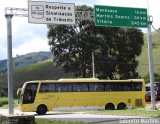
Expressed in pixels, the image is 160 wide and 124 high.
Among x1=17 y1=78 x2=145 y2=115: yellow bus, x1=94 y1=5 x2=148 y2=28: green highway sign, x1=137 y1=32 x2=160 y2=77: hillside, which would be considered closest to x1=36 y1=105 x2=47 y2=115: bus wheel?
x1=17 y1=78 x2=145 y2=115: yellow bus

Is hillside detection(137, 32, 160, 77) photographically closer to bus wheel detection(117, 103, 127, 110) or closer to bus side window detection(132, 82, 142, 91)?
bus side window detection(132, 82, 142, 91)

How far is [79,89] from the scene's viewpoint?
3597 cm

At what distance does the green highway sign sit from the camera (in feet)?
95.3

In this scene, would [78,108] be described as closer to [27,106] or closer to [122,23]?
[27,106]

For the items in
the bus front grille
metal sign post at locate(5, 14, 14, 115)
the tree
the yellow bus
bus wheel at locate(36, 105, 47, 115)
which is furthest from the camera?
the tree

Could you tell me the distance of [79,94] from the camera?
35.9 m

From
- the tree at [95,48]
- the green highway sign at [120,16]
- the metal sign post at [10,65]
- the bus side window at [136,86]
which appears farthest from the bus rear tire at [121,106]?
the tree at [95,48]

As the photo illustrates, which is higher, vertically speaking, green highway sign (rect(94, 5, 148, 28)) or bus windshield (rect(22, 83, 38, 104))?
green highway sign (rect(94, 5, 148, 28))

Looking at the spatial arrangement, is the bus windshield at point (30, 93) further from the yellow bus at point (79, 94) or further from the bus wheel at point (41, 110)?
the bus wheel at point (41, 110)

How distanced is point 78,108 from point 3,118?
18281 mm

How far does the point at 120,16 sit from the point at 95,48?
88.3 feet

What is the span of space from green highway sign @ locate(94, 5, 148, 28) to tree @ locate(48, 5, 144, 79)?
2608 centimetres

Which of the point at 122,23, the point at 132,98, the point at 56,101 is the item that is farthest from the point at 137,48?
the point at 122,23

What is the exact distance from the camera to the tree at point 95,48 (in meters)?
56.2
